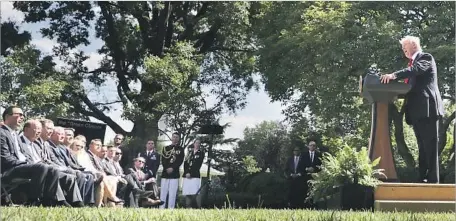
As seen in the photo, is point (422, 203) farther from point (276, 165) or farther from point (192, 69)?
point (276, 165)

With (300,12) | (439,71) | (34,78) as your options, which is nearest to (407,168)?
(439,71)

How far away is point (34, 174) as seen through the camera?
233 inches

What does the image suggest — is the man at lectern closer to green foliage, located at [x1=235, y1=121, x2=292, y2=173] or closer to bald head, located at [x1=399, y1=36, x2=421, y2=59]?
bald head, located at [x1=399, y1=36, x2=421, y2=59]

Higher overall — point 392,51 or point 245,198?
point 392,51

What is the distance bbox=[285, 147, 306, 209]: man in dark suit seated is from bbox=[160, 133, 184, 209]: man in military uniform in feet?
7.37

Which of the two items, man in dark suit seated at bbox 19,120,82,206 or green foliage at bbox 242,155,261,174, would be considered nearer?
man in dark suit seated at bbox 19,120,82,206

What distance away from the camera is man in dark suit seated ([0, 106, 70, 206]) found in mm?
5832

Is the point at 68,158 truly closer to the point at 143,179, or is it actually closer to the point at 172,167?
the point at 143,179

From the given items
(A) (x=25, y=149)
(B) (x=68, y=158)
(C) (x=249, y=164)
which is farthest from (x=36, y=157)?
(C) (x=249, y=164)

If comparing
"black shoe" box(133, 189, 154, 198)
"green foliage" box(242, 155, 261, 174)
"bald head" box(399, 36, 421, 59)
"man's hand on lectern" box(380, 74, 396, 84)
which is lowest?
"black shoe" box(133, 189, 154, 198)

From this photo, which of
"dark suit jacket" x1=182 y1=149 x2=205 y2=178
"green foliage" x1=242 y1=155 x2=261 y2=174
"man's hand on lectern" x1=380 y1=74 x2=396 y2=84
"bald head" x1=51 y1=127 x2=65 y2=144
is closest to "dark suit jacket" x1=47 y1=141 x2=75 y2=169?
"bald head" x1=51 y1=127 x2=65 y2=144

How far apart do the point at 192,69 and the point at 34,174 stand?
36.8 ft

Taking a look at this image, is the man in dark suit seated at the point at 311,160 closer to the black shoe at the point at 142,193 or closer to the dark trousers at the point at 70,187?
the black shoe at the point at 142,193

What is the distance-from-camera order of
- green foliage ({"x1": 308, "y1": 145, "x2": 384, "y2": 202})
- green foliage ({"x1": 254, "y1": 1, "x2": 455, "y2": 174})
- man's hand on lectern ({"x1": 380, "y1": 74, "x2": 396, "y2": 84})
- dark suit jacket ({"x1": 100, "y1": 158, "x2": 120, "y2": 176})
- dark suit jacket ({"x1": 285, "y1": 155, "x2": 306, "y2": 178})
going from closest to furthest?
green foliage ({"x1": 308, "y1": 145, "x2": 384, "y2": 202}) → man's hand on lectern ({"x1": 380, "y1": 74, "x2": 396, "y2": 84}) → dark suit jacket ({"x1": 100, "y1": 158, "x2": 120, "y2": 176}) → dark suit jacket ({"x1": 285, "y1": 155, "x2": 306, "y2": 178}) → green foliage ({"x1": 254, "y1": 1, "x2": 455, "y2": 174})
